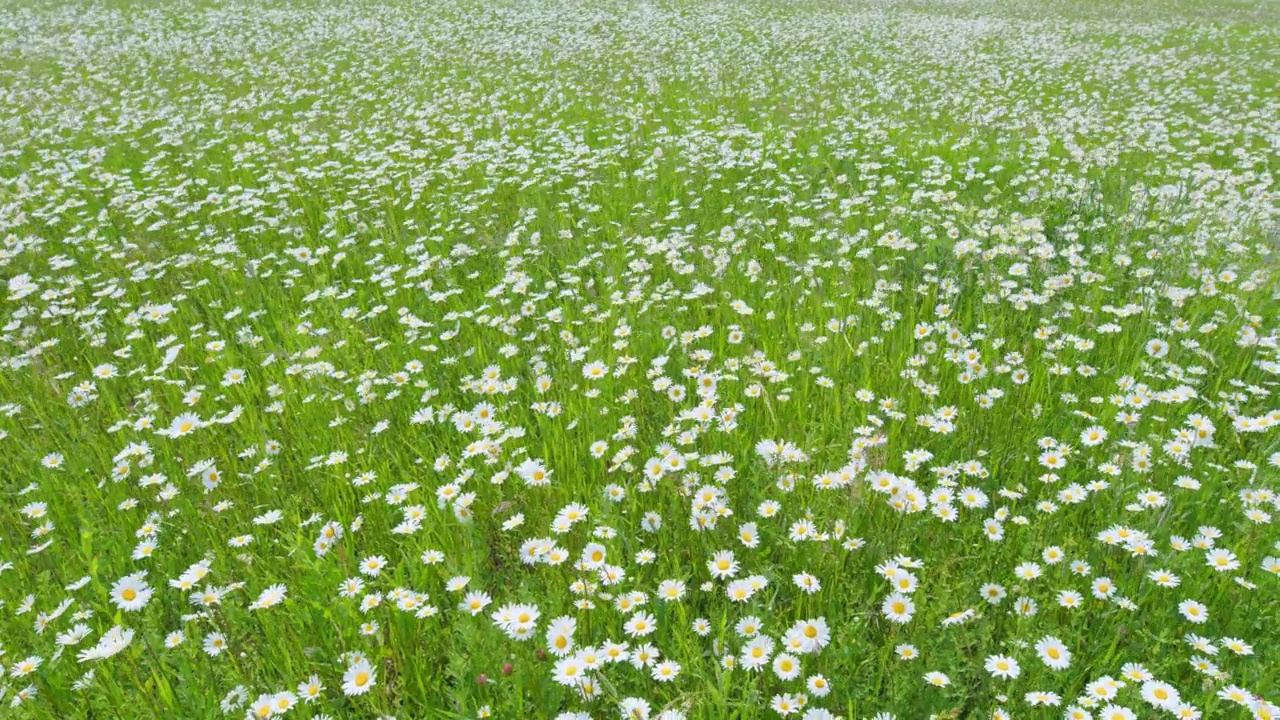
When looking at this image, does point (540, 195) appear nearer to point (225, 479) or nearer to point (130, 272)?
point (130, 272)

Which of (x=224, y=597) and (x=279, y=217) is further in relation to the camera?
(x=279, y=217)

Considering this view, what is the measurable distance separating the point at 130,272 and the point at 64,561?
383 centimetres

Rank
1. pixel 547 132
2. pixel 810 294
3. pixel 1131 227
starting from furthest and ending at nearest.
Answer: pixel 547 132 → pixel 1131 227 → pixel 810 294

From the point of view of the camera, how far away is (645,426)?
3.58m

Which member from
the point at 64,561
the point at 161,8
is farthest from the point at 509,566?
the point at 161,8

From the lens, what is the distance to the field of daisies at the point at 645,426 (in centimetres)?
235

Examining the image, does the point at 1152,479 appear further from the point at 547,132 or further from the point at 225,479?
the point at 547,132

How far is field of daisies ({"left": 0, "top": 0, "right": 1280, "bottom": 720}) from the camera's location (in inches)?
92.7

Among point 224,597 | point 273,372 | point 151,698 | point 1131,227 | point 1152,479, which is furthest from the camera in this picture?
point 1131,227

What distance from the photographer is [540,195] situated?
6980 millimetres

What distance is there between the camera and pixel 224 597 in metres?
2.76

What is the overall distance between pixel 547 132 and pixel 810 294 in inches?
208

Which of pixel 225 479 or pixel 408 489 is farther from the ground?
pixel 408 489

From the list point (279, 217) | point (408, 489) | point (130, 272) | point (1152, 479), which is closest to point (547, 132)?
point (279, 217)
